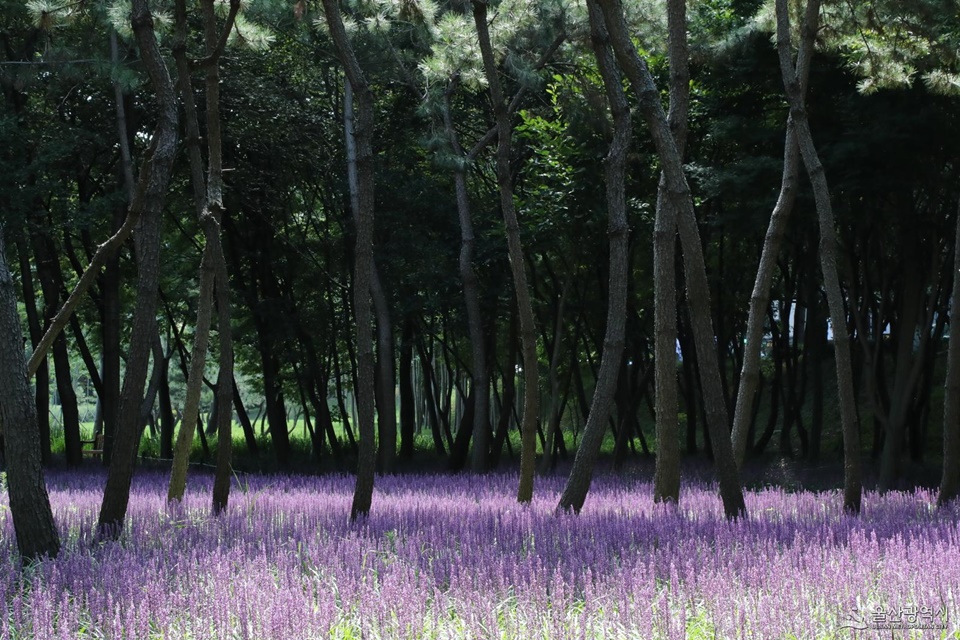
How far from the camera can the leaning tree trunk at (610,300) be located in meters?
9.53

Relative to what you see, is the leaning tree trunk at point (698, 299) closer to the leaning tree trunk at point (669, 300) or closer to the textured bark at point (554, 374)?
the leaning tree trunk at point (669, 300)

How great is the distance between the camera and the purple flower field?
4504 millimetres

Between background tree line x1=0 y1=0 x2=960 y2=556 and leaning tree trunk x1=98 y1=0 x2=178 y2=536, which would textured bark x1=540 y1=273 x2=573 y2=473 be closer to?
background tree line x1=0 y1=0 x2=960 y2=556

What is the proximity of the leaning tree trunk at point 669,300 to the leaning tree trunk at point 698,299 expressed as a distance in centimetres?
75

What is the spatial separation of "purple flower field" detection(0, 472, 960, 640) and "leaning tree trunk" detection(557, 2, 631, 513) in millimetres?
400

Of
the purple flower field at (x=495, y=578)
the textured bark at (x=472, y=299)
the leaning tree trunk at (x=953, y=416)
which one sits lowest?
the purple flower field at (x=495, y=578)

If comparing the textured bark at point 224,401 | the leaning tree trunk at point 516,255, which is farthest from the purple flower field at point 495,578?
the leaning tree trunk at point 516,255

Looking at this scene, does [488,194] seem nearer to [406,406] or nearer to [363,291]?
[406,406]

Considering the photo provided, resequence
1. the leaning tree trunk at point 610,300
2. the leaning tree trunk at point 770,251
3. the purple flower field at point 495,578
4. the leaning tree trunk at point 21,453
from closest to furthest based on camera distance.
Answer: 1. the purple flower field at point 495,578
2. the leaning tree trunk at point 21,453
3. the leaning tree trunk at point 610,300
4. the leaning tree trunk at point 770,251

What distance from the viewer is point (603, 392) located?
9.70 metres

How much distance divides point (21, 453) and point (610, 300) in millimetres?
5473

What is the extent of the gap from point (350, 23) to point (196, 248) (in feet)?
40.1

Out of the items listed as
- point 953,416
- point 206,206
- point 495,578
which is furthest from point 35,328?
point 495,578

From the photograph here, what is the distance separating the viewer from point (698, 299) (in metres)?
8.89
